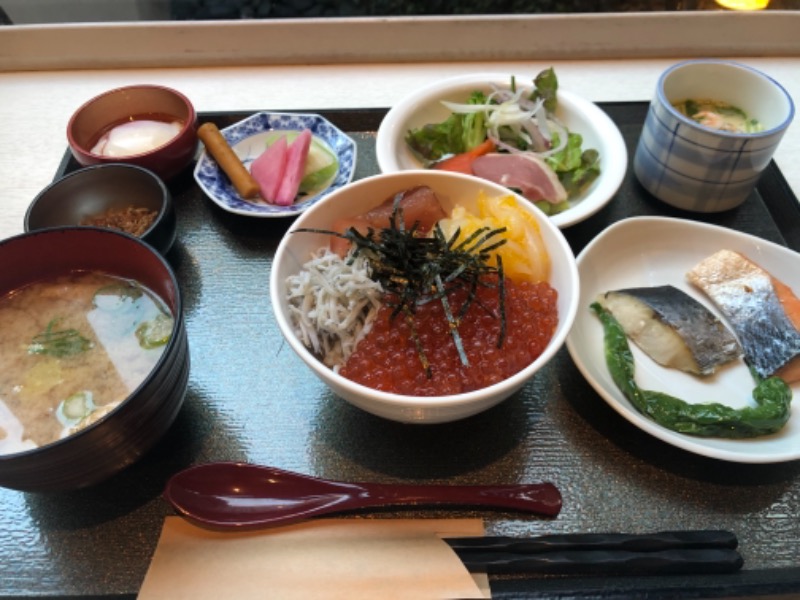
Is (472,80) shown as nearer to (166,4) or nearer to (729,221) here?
(729,221)

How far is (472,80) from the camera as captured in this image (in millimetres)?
2189

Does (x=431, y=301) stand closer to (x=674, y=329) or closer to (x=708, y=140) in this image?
(x=674, y=329)

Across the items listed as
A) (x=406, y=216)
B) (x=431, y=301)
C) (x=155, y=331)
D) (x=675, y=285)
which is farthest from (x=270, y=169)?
(x=675, y=285)

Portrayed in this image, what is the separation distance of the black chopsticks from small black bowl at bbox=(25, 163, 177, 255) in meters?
1.12

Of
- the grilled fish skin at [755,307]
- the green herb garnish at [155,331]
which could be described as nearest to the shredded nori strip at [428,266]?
the green herb garnish at [155,331]

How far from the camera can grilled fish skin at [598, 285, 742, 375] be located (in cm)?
149

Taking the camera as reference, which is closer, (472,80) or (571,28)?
(472,80)

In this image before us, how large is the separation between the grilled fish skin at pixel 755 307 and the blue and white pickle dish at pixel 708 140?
229 mm

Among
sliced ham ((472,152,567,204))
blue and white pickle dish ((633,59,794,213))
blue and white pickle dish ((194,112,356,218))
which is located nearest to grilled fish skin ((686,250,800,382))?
blue and white pickle dish ((633,59,794,213))

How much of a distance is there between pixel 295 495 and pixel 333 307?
0.39 metres

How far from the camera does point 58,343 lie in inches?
52.2

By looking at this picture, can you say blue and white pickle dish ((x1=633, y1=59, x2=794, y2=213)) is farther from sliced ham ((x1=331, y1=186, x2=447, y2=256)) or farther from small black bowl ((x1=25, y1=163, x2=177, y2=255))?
small black bowl ((x1=25, y1=163, x2=177, y2=255))

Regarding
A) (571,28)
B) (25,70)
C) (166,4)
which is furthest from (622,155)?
(25,70)

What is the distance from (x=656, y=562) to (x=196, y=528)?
0.87 meters
